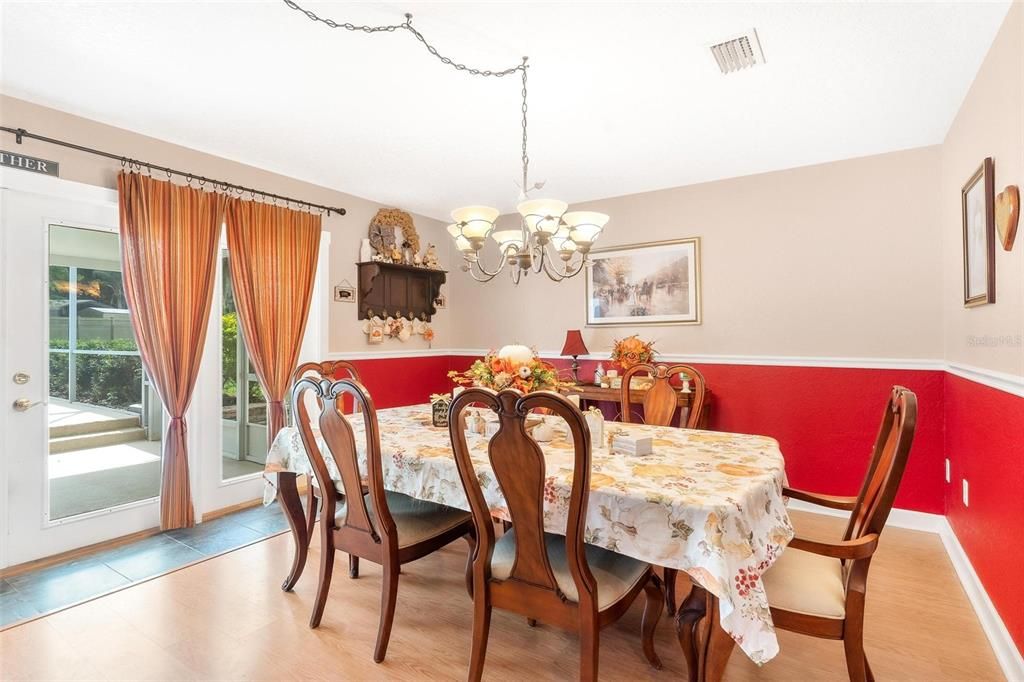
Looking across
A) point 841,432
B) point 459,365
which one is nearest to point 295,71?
point 459,365

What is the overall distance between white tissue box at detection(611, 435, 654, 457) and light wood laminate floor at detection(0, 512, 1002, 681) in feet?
2.05

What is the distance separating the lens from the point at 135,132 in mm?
3096

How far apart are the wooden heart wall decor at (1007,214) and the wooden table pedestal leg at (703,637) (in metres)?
1.72

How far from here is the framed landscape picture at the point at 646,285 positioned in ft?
13.5

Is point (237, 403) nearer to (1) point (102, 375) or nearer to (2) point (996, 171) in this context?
(1) point (102, 375)

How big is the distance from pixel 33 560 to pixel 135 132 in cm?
249

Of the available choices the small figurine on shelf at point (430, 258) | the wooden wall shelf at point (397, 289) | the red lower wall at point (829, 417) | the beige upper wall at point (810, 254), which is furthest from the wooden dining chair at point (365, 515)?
the small figurine on shelf at point (430, 258)

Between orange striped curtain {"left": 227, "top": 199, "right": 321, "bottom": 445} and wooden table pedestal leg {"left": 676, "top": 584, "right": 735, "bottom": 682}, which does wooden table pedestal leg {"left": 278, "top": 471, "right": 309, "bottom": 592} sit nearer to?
orange striped curtain {"left": 227, "top": 199, "right": 321, "bottom": 445}

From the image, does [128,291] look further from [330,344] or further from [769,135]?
[769,135]

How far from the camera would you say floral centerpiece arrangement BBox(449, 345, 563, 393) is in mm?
2123

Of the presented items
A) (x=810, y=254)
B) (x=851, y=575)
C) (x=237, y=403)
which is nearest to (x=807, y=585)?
(x=851, y=575)

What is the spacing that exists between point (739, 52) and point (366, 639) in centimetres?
297

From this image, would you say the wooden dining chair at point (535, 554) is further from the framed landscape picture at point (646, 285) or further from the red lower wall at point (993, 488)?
the framed landscape picture at point (646, 285)

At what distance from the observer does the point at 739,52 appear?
223cm
